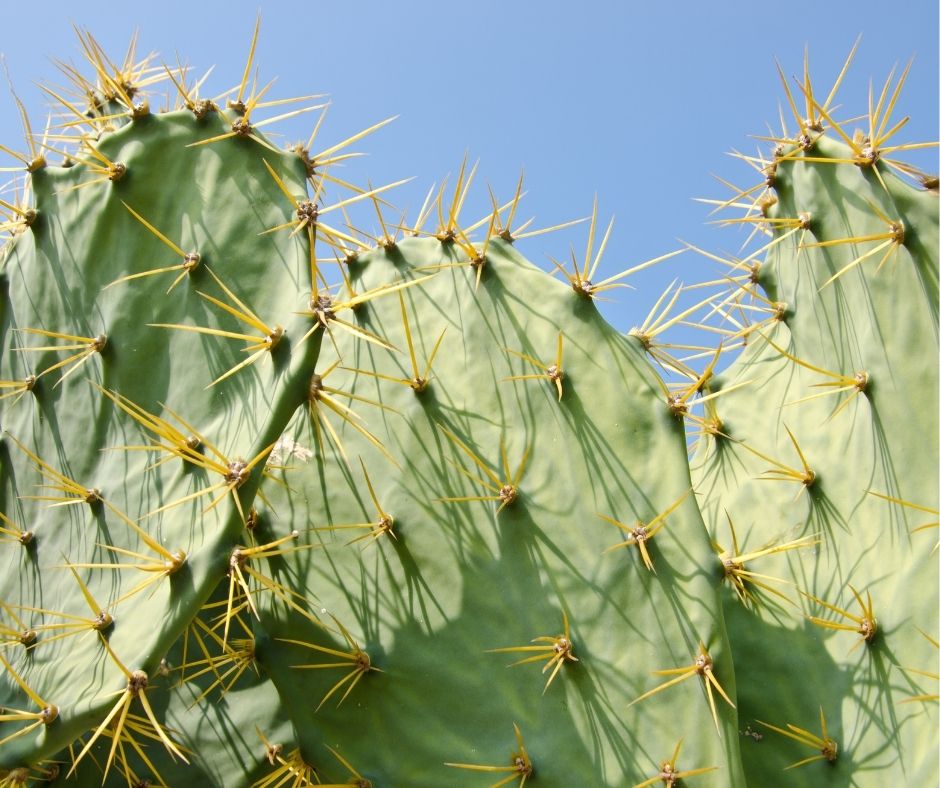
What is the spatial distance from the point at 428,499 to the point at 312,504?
190 millimetres

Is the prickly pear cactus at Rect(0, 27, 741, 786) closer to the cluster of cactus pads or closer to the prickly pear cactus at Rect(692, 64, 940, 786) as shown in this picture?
the cluster of cactus pads

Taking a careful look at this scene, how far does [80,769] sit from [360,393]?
768mm

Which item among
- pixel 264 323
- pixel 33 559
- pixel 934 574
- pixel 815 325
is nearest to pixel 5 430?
pixel 33 559

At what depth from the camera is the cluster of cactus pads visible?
4.61 feet

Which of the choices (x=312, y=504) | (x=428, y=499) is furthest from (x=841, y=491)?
(x=312, y=504)

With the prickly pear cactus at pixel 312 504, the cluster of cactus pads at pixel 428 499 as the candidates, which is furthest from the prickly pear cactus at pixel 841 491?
the prickly pear cactus at pixel 312 504

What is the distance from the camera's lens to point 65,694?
1.35 meters

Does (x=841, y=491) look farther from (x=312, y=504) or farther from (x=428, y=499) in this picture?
(x=312, y=504)

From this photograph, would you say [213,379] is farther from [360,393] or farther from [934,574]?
[934,574]

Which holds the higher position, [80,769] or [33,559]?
[33,559]

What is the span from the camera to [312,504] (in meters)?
1.62

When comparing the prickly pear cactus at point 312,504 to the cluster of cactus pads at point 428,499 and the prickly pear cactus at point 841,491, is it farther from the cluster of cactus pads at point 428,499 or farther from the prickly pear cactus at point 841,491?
the prickly pear cactus at point 841,491

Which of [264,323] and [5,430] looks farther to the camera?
[5,430]

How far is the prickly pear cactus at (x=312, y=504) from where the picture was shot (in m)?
1.39
